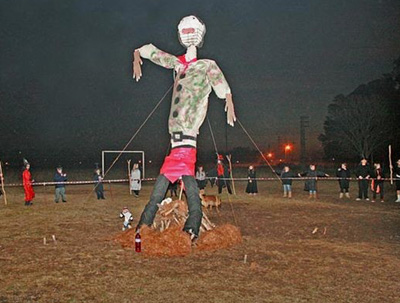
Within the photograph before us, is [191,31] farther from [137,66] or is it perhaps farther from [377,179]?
[377,179]

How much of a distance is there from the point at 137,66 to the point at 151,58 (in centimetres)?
35

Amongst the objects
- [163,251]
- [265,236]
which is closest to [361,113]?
[265,236]

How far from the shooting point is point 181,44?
8539 millimetres

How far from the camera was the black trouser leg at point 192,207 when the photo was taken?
308 inches

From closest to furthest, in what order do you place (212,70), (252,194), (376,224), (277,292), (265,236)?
(277,292) → (212,70) → (265,236) → (376,224) → (252,194)

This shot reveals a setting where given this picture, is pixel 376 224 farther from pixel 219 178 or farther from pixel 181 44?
pixel 219 178

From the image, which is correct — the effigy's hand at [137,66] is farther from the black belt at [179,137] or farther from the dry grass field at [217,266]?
the dry grass field at [217,266]

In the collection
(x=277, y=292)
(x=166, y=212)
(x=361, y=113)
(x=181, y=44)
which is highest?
(x=361, y=113)

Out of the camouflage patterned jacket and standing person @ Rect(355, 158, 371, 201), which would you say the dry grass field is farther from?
standing person @ Rect(355, 158, 371, 201)

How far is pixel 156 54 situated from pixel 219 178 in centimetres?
1284

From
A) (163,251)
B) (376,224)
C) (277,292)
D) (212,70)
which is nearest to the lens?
(277,292)

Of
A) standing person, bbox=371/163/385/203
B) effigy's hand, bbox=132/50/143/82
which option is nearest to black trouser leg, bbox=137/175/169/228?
effigy's hand, bbox=132/50/143/82

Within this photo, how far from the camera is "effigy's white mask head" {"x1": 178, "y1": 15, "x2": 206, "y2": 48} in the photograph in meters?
8.25

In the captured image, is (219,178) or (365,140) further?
(365,140)
